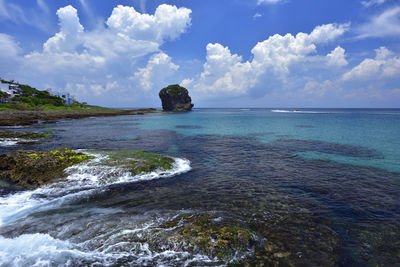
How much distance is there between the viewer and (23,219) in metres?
10.5

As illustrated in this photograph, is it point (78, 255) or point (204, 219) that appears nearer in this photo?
point (78, 255)

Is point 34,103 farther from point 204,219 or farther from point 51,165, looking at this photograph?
point 204,219

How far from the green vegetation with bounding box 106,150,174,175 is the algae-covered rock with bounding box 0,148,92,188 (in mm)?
3135

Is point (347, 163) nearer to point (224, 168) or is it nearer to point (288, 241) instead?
point (224, 168)

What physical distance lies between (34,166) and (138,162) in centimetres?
857

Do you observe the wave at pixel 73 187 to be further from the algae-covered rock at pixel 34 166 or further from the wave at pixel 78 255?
the wave at pixel 78 255

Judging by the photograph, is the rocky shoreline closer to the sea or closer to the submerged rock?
the submerged rock

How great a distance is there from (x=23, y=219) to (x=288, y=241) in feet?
44.8

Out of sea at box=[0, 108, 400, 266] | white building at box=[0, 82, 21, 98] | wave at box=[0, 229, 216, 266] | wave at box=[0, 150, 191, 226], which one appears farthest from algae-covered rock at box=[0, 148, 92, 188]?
white building at box=[0, 82, 21, 98]

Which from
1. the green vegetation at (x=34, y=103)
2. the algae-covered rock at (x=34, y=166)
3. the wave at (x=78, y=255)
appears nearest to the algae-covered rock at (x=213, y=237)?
the wave at (x=78, y=255)

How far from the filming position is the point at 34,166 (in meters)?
16.8

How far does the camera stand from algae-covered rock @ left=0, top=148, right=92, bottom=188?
51.1 feet

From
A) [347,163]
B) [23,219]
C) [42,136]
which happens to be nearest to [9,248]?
[23,219]

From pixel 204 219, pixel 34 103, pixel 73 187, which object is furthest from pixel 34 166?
pixel 34 103
